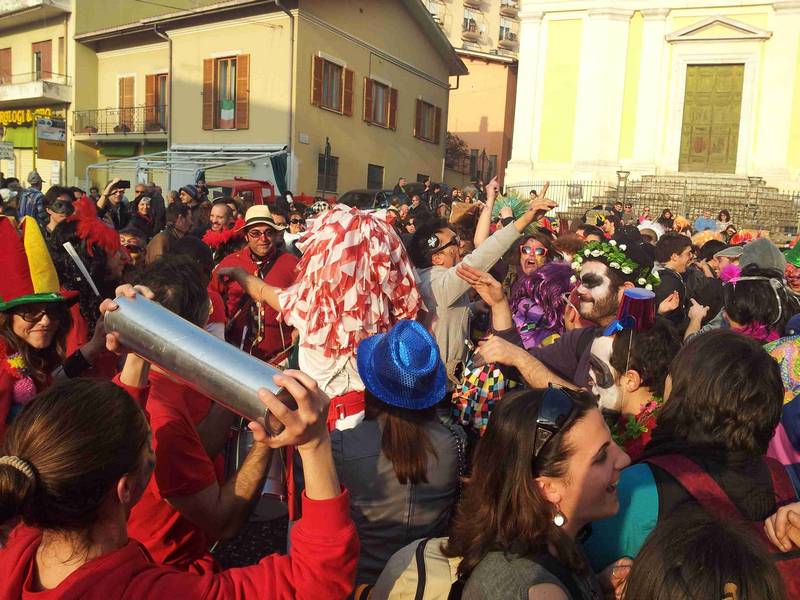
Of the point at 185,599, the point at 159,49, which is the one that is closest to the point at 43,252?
the point at 185,599

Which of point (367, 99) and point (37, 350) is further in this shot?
point (367, 99)

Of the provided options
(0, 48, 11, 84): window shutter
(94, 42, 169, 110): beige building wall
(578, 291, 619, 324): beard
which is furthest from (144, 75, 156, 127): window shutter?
(578, 291, 619, 324): beard

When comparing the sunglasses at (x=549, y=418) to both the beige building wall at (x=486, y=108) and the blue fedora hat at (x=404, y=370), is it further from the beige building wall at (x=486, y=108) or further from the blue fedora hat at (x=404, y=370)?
the beige building wall at (x=486, y=108)

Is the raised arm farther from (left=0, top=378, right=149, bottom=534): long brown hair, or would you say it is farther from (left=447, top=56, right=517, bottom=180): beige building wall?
(left=447, top=56, right=517, bottom=180): beige building wall

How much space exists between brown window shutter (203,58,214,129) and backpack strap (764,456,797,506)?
2362cm

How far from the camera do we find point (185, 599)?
1444 millimetres

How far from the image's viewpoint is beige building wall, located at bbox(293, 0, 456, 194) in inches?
859

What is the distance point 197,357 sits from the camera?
1.59 meters

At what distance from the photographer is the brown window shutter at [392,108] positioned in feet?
85.1

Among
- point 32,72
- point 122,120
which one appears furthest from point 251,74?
point 32,72

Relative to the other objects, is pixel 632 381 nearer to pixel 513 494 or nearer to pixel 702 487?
pixel 702 487

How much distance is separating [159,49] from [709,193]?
19802mm

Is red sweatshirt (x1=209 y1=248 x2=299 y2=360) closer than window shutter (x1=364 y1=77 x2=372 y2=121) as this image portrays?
Yes

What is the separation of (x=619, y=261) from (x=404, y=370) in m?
2.35
